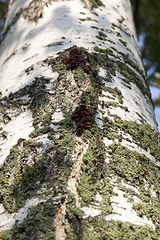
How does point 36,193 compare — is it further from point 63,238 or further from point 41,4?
point 41,4

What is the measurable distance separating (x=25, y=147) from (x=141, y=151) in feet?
2.02

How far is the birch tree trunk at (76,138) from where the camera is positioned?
0.94 meters

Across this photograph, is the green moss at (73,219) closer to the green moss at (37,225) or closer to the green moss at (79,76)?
the green moss at (37,225)

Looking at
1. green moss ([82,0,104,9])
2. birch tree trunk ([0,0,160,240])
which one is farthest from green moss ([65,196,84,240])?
green moss ([82,0,104,9])

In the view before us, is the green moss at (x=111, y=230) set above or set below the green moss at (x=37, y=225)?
below

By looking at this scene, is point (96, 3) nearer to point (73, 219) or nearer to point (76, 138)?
point (76, 138)

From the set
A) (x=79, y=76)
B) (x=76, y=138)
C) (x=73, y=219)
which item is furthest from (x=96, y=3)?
(x=73, y=219)

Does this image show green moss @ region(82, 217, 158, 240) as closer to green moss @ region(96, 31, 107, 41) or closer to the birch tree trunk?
the birch tree trunk

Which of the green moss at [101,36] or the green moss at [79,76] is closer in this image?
the green moss at [79,76]

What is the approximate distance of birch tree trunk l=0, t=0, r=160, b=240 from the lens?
94 centimetres

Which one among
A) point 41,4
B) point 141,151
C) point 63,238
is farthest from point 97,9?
point 63,238

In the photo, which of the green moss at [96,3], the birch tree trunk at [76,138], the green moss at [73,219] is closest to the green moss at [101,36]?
the birch tree trunk at [76,138]

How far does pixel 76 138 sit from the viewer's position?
1.14 meters

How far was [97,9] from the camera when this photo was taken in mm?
2039
